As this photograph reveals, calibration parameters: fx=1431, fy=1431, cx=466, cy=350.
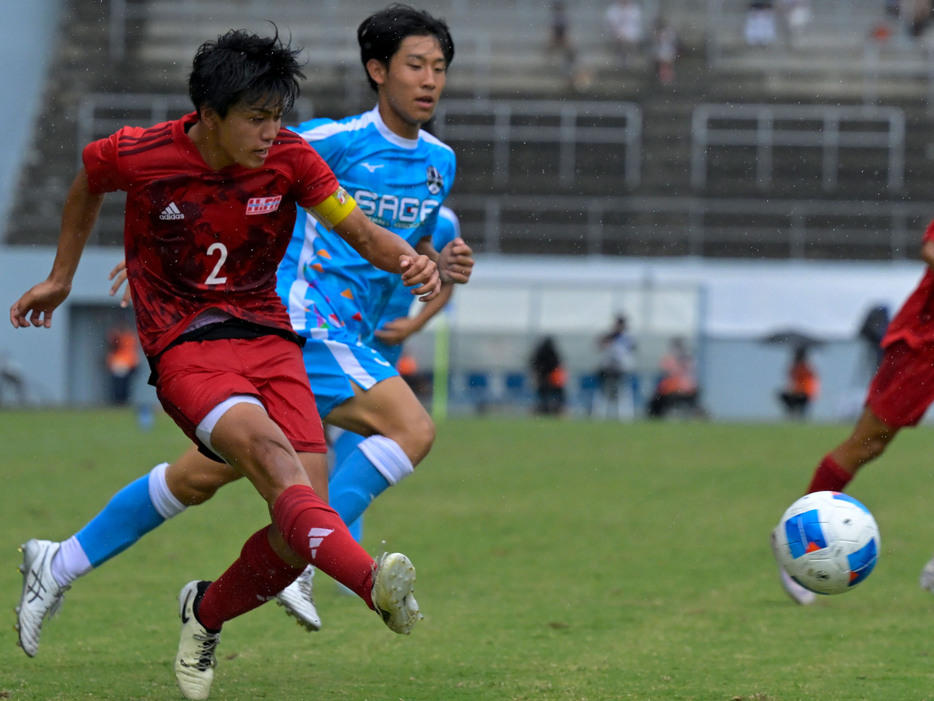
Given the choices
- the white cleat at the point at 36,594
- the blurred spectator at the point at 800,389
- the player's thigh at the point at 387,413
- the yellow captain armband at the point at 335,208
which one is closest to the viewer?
the yellow captain armband at the point at 335,208

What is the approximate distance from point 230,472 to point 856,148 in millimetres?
24616

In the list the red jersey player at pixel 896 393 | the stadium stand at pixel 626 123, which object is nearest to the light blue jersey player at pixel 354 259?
the red jersey player at pixel 896 393

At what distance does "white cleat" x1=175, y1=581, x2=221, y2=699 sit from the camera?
167 inches

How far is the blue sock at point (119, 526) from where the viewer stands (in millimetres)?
4875

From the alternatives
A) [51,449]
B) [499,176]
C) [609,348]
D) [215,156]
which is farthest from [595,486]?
[499,176]

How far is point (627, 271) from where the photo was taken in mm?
25797

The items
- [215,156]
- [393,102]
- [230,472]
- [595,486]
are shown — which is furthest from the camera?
[595,486]

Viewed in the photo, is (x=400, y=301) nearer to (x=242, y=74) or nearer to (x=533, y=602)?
(x=533, y=602)

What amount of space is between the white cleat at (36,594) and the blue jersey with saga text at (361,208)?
1.20 metres

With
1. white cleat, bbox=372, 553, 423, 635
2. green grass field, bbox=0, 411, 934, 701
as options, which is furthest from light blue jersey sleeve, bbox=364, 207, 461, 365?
white cleat, bbox=372, 553, 423, 635

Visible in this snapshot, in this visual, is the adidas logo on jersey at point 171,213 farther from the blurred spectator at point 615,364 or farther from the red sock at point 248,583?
the blurred spectator at point 615,364

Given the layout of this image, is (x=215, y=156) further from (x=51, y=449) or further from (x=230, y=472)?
(x=51, y=449)

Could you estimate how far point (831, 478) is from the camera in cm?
625

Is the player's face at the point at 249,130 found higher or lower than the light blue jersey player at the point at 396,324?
higher
